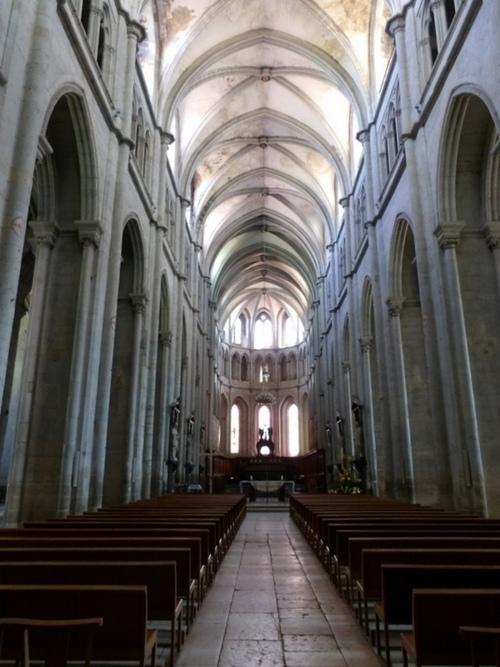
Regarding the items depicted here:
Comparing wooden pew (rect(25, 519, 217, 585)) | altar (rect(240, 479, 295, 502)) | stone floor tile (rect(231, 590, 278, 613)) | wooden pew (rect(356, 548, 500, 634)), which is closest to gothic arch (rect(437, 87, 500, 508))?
stone floor tile (rect(231, 590, 278, 613))

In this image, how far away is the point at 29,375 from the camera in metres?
10.3

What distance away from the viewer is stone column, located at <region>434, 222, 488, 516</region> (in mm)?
9961

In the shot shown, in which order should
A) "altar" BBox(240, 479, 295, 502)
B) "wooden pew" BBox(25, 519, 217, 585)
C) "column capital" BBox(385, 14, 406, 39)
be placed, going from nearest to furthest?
"wooden pew" BBox(25, 519, 217, 585), "column capital" BBox(385, 14, 406, 39), "altar" BBox(240, 479, 295, 502)

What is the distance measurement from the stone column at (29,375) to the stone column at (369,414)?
40.6 feet

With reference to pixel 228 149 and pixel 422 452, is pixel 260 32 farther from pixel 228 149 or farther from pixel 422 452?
pixel 422 452

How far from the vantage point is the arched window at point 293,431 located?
47.6 metres

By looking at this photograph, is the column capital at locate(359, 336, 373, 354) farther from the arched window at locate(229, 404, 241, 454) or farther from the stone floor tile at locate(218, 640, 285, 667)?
the arched window at locate(229, 404, 241, 454)

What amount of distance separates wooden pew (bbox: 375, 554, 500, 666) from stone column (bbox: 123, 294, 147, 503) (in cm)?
1113

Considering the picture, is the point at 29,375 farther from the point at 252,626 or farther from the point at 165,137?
the point at 165,137

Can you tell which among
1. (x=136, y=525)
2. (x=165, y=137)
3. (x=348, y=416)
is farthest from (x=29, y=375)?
(x=348, y=416)

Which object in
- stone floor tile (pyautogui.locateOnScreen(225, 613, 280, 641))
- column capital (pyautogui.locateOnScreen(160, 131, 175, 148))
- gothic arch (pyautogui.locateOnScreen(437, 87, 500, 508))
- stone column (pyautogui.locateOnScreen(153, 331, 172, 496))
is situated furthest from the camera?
column capital (pyautogui.locateOnScreen(160, 131, 175, 148))

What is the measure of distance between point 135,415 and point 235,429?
34.2m

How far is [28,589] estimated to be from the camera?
279 centimetres

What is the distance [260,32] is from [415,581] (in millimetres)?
21393
